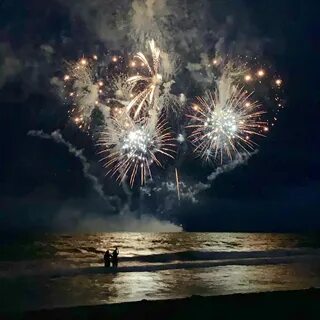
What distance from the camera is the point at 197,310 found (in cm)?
1441

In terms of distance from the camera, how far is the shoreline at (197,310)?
551 inches

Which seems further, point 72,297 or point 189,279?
point 189,279

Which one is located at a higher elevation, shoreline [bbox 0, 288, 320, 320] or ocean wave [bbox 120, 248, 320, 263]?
ocean wave [bbox 120, 248, 320, 263]

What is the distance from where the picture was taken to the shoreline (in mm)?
13992

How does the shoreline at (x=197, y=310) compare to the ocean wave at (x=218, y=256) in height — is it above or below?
below

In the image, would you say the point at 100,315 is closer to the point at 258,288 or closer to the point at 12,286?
the point at 258,288

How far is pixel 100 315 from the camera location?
14.0 metres

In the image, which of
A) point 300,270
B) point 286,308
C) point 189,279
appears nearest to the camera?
point 286,308

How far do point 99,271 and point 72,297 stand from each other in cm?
1413

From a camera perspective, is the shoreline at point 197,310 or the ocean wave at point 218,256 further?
the ocean wave at point 218,256

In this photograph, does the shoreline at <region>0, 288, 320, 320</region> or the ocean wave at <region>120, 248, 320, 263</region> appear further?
the ocean wave at <region>120, 248, 320, 263</region>

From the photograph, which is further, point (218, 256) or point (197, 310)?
point (218, 256)

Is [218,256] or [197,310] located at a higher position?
[218,256]

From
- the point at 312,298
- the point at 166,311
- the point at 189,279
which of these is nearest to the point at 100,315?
the point at 166,311
